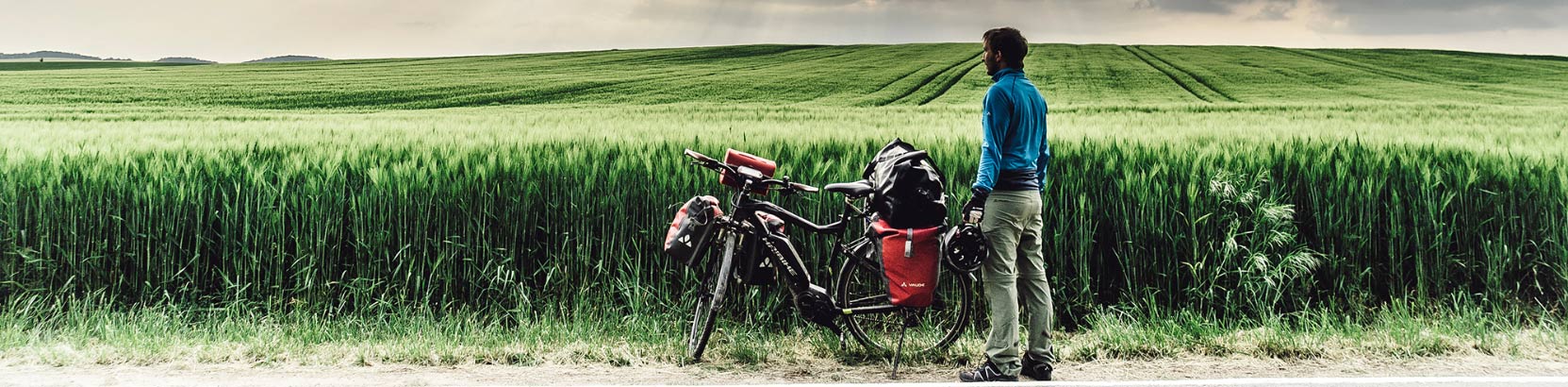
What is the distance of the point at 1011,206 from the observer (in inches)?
168

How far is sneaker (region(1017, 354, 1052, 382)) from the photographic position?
4516 mm

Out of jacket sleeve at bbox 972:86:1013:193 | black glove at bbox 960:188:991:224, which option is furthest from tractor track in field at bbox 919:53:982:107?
black glove at bbox 960:188:991:224

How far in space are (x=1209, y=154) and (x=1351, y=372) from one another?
2.25m

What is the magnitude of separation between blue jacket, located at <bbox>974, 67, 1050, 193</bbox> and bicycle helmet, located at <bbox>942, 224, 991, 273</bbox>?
0.23 metres

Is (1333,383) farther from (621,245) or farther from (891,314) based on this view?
(621,245)

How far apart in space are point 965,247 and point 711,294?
1.35 metres

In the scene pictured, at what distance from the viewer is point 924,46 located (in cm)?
6625

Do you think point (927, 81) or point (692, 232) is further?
point (927, 81)

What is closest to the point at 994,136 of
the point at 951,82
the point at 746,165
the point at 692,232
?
the point at 746,165

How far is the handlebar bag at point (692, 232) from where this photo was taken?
465 cm

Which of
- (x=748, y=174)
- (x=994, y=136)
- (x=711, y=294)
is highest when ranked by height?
(x=994, y=136)

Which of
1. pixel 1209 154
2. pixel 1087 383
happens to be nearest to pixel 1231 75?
pixel 1209 154

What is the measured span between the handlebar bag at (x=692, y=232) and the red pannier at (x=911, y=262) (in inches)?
33.4

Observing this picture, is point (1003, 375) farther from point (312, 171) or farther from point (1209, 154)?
point (312, 171)
